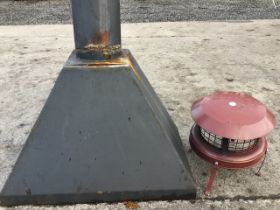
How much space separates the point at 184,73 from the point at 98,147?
6.48 ft

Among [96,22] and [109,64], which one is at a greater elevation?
[96,22]

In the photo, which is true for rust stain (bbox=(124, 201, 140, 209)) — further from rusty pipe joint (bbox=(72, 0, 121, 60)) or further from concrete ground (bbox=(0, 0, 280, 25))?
concrete ground (bbox=(0, 0, 280, 25))

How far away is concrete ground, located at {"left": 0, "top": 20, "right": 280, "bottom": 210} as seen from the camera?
6.89 ft

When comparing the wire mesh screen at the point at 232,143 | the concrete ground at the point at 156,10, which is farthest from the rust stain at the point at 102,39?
the concrete ground at the point at 156,10

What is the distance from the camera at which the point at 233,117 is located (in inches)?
76.4

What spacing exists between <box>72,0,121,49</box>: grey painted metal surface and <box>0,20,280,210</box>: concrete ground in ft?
2.74

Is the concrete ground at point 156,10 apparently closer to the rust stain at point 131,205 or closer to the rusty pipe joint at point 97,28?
the rusty pipe joint at point 97,28

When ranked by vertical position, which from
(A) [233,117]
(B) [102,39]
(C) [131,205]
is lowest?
(C) [131,205]

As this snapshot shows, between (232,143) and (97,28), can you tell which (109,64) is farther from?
(232,143)

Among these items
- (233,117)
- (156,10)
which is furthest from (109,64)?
(156,10)

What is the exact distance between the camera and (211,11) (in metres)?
6.84

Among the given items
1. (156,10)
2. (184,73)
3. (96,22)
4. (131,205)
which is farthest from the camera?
(156,10)

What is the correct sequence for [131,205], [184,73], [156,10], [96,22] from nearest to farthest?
[96,22], [131,205], [184,73], [156,10]

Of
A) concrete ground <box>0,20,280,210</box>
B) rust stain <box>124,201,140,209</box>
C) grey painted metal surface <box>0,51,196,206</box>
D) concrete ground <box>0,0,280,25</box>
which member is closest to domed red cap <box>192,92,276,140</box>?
grey painted metal surface <box>0,51,196,206</box>
